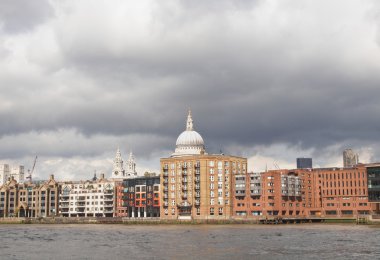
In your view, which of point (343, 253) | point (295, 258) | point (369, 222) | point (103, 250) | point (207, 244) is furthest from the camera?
point (369, 222)

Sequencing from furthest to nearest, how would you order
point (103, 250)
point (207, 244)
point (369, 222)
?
point (369, 222)
point (207, 244)
point (103, 250)

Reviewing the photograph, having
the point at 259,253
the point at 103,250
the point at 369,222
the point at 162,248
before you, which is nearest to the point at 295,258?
the point at 259,253

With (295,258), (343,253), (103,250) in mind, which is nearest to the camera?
(295,258)

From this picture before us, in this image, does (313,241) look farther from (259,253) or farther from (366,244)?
(259,253)

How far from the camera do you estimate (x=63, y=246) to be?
348 feet

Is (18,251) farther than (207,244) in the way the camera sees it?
No

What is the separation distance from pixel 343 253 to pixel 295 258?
33.3 ft

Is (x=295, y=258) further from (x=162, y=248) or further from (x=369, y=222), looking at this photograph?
(x=369, y=222)

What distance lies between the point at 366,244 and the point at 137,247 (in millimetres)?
39090

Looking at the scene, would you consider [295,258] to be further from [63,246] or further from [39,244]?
[39,244]

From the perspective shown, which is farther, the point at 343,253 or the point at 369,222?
the point at 369,222

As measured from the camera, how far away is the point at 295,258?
81.4 metres

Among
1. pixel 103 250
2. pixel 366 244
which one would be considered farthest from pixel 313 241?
pixel 103 250

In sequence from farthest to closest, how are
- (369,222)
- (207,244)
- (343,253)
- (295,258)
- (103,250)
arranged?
1. (369,222)
2. (207,244)
3. (103,250)
4. (343,253)
5. (295,258)
